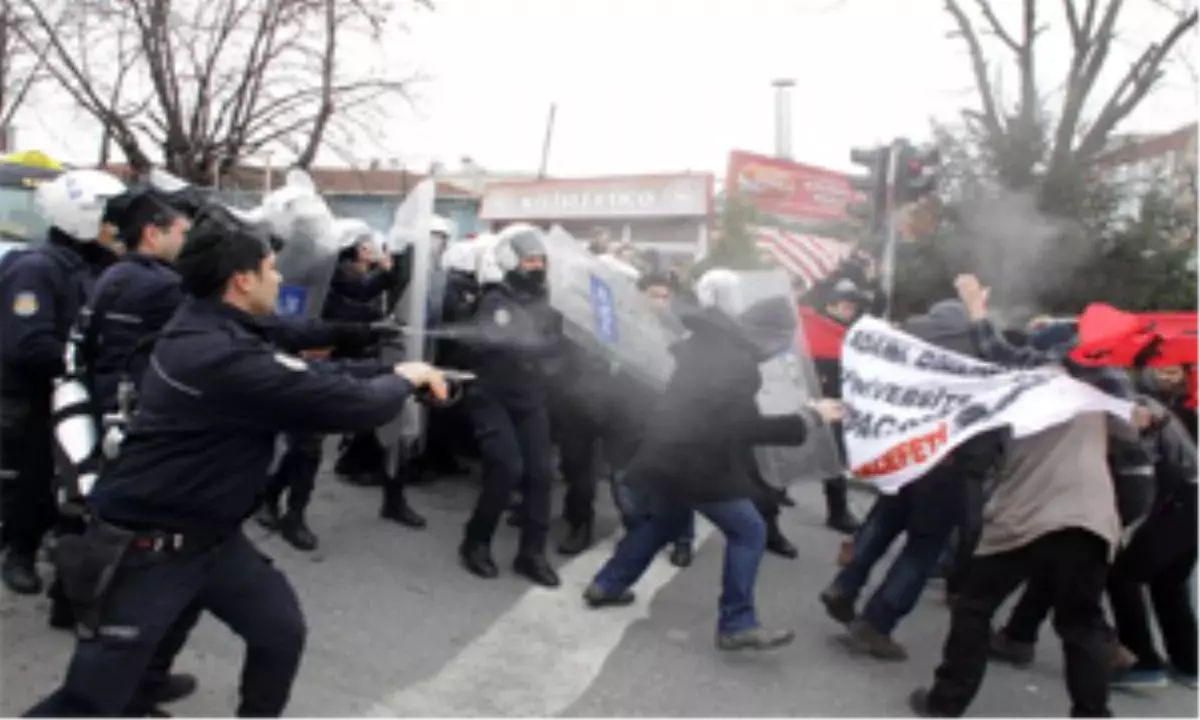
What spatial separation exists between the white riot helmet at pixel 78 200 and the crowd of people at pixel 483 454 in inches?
0.5

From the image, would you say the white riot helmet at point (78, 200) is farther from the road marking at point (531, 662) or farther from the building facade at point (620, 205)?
the building facade at point (620, 205)

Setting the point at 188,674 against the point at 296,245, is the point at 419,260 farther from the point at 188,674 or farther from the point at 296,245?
the point at 188,674

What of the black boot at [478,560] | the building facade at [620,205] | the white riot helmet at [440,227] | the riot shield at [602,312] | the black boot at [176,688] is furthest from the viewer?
the building facade at [620,205]

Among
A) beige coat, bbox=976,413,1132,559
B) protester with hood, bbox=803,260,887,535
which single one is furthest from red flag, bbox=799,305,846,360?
beige coat, bbox=976,413,1132,559

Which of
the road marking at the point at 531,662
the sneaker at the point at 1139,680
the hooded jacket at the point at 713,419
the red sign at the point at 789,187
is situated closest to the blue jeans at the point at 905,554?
the hooded jacket at the point at 713,419

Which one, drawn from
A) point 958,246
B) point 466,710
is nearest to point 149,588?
point 466,710

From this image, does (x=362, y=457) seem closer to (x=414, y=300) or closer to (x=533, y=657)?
(x=414, y=300)

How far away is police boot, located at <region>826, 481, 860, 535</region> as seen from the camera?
21.1ft

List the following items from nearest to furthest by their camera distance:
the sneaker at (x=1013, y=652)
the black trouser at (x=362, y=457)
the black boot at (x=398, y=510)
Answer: the sneaker at (x=1013, y=652)
the black boot at (x=398, y=510)
the black trouser at (x=362, y=457)

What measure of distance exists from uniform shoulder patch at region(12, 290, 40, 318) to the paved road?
4.10ft

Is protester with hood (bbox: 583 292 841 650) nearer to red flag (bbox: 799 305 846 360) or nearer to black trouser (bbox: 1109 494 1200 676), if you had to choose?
black trouser (bbox: 1109 494 1200 676)

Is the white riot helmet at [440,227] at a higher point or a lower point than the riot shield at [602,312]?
higher

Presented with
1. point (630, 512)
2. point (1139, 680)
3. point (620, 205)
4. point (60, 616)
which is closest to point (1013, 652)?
point (1139, 680)

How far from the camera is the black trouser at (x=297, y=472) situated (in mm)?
5207
